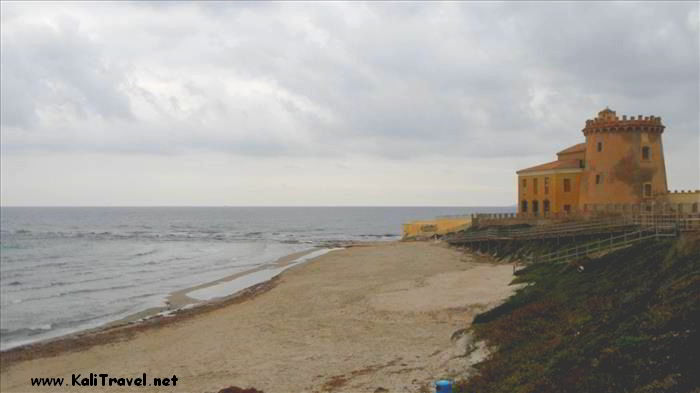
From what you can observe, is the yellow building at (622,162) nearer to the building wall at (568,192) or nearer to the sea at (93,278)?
the building wall at (568,192)

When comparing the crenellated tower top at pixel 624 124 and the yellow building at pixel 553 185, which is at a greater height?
the crenellated tower top at pixel 624 124

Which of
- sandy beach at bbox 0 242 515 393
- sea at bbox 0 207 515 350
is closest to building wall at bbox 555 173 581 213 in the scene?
sandy beach at bbox 0 242 515 393

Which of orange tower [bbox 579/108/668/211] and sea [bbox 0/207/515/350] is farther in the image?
orange tower [bbox 579/108/668/211]

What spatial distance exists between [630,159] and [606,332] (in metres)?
31.6

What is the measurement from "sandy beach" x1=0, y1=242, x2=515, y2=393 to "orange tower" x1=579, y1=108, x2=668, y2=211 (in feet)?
42.9

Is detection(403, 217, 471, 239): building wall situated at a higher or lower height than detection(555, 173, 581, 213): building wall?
lower

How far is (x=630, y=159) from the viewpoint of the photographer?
38906mm

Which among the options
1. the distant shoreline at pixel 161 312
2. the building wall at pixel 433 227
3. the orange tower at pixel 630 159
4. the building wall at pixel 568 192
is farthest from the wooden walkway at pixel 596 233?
the distant shoreline at pixel 161 312

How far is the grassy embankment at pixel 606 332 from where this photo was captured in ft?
28.4

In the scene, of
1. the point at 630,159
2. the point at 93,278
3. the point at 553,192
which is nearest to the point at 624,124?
the point at 630,159

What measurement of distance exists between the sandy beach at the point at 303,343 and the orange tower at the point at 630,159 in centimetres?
1309

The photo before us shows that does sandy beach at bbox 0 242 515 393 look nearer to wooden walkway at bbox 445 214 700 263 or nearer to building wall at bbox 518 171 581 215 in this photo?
wooden walkway at bbox 445 214 700 263

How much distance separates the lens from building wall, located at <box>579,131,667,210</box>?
1532 inches

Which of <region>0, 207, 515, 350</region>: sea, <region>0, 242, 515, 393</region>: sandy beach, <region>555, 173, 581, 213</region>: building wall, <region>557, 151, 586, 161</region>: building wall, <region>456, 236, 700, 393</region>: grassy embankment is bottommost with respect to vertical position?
<region>0, 207, 515, 350</region>: sea
